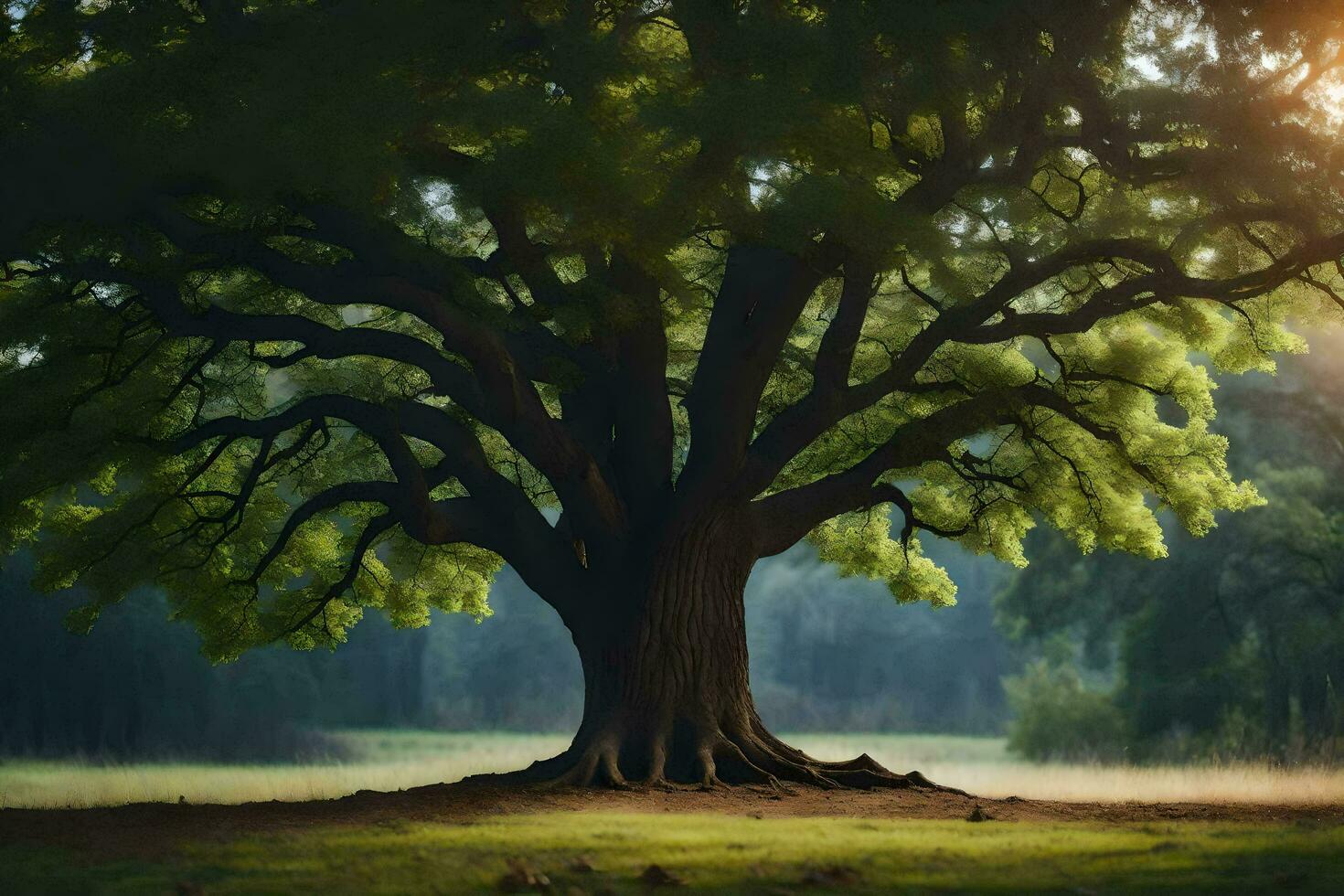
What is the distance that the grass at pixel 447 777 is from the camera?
16953mm

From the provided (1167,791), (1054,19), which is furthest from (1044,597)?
(1054,19)

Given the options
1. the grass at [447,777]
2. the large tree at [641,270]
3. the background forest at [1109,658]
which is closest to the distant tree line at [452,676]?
the background forest at [1109,658]

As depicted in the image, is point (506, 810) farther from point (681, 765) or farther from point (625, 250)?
point (625, 250)

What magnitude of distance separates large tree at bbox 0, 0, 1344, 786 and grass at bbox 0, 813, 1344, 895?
388 centimetres

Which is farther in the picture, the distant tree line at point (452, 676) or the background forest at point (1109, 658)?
the distant tree line at point (452, 676)

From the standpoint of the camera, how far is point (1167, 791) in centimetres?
1827

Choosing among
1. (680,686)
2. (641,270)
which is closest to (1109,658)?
(680,686)

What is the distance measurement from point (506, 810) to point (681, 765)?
9.17 feet

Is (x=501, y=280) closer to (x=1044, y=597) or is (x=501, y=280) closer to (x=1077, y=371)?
(x=1077, y=371)

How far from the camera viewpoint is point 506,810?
9461mm

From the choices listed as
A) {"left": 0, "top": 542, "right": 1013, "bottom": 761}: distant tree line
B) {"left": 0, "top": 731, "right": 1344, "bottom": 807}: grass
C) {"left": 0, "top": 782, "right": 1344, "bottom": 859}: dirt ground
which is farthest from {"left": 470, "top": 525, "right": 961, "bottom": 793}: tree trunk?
{"left": 0, "top": 542, "right": 1013, "bottom": 761}: distant tree line

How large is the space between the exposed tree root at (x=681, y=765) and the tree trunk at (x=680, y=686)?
0.01 meters

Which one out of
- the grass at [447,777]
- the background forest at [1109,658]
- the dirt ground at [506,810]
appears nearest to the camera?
the dirt ground at [506,810]

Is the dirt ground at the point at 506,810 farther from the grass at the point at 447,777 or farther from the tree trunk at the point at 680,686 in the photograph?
the grass at the point at 447,777
